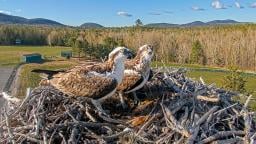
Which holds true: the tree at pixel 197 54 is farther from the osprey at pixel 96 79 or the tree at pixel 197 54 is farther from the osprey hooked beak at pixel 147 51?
the osprey at pixel 96 79

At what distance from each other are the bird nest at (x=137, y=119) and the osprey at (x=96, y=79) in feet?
0.55

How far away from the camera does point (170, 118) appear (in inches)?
240

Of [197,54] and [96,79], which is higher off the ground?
[96,79]

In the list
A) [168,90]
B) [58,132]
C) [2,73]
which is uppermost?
[168,90]

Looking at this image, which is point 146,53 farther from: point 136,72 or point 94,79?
point 94,79

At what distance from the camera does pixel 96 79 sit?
21.2ft

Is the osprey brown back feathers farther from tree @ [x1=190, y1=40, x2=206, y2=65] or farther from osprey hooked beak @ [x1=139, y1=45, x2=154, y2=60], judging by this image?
tree @ [x1=190, y1=40, x2=206, y2=65]

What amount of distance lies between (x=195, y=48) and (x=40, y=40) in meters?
50.2

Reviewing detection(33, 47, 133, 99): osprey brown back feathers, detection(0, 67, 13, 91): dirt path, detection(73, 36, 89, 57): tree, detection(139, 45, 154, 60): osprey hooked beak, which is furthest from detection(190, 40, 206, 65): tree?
detection(33, 47, 133, 99): osprey brown back feathers

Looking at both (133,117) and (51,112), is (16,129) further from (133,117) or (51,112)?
(133,117)

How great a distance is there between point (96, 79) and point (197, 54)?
54994mm

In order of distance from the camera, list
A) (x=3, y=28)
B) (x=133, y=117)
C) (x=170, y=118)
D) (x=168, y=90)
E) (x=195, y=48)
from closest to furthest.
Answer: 1. (x=170, y=118)
2. (x=133, y=117)
3. (x=168, y=90)
4. (x=195, y=48)
5. (x=3, y=28)

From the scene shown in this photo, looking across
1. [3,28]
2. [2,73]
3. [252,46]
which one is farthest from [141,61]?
[3,28]

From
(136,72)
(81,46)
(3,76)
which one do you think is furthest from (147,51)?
(81,46)
